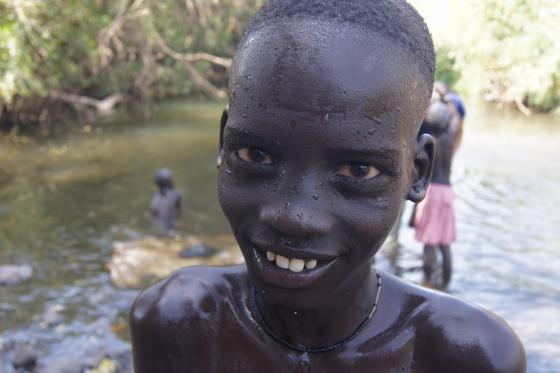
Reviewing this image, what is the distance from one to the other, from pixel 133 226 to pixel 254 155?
6.60m

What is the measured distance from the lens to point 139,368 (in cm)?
149

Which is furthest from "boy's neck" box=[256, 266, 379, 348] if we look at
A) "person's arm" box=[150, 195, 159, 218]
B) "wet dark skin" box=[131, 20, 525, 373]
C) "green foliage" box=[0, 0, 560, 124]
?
"green foliage" box=[0, 0, 560, 124]

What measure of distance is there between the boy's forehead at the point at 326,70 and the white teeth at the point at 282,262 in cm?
32

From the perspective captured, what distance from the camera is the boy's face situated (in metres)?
1.10

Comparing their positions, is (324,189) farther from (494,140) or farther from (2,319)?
(494,140)

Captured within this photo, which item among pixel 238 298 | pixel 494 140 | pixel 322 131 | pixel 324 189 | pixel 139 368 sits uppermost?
pixel 322 131

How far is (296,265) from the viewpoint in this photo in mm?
1157

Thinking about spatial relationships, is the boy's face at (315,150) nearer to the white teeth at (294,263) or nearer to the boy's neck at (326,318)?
the white teeth at (294,263)

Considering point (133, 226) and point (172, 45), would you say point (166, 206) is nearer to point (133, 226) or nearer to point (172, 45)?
point (133, 226)

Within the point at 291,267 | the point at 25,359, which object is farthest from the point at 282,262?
the point at 25,359

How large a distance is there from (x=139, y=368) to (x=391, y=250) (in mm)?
5258

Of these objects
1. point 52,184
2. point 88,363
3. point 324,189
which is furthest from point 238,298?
point 52,184

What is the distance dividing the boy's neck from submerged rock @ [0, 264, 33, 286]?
5.11 metres

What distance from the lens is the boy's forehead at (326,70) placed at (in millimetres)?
1096
